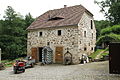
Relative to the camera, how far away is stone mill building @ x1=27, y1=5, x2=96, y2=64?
1833 cm

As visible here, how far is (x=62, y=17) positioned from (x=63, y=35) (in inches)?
126

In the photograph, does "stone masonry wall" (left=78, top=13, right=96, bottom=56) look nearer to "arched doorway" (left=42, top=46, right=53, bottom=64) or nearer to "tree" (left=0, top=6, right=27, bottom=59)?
"arched doorway" (left=42, top=46, right=53, bottom=64)

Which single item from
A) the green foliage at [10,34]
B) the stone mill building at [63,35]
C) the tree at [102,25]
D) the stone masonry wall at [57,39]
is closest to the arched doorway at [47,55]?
the stone mill building at [63,35]

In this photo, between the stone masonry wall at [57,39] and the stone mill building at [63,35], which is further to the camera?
the stone mill building at [63,35]

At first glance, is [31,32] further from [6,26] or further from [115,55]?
[115,55]

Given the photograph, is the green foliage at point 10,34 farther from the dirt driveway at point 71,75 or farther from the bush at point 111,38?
the bush at point 111,38

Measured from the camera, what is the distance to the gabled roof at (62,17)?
63.1 feet

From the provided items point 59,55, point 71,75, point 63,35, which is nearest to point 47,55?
point 59,55

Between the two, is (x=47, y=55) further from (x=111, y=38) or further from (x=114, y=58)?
(x=114, y=58)

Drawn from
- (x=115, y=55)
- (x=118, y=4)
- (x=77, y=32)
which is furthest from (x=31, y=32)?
(x=118, y=4)

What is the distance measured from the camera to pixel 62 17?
2084cm

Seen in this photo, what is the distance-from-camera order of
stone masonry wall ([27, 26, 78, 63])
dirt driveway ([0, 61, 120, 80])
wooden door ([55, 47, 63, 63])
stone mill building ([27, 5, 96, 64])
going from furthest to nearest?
wooden door ([55, 47, 63, 63])
stone mill building ([27, 5, 96, 64])
stone masonry wall ([27, 26, 78, 63])
dirt driveway ([0, 61, 120, 80])

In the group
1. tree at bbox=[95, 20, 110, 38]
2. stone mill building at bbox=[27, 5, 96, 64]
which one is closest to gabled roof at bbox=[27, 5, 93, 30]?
stone mill building at bbox=[27, 5, 96, 64]

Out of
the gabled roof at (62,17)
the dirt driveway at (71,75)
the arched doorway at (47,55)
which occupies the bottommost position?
the dirt driveway at (71,75)
